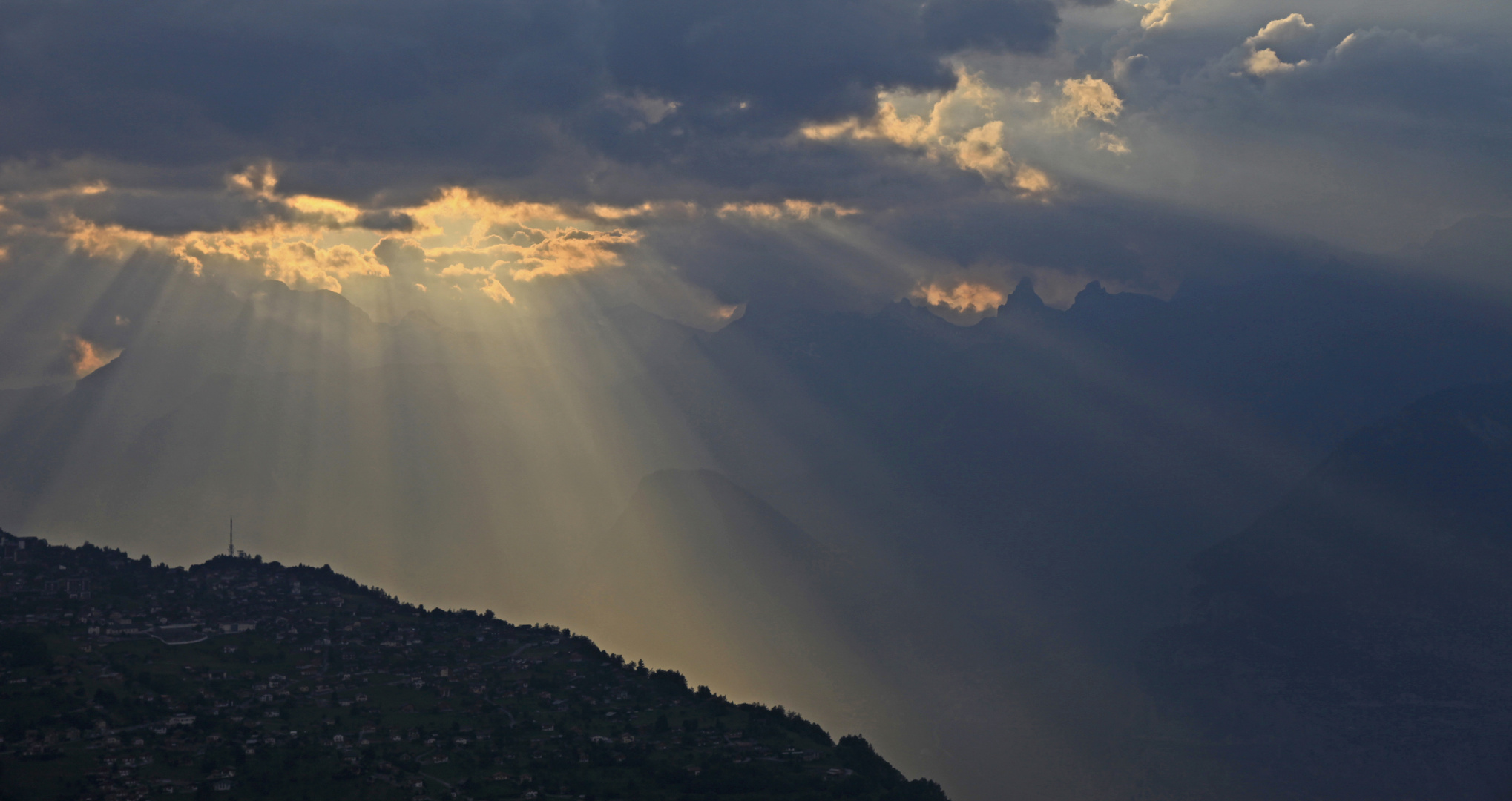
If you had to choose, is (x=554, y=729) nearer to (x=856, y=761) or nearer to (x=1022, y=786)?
(x=856, y=761)

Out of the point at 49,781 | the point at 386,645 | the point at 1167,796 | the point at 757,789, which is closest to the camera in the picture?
the point at 49,781

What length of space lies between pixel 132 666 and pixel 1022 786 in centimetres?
12826

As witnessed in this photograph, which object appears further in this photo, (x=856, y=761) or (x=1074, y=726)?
(x=1074, y=726)

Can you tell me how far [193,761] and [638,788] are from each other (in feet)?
73.1

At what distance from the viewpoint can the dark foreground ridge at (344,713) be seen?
57812 millimetres

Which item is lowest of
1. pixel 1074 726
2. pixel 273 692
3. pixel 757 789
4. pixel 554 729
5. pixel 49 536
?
pixel 757 789

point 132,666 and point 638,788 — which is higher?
point 132,666

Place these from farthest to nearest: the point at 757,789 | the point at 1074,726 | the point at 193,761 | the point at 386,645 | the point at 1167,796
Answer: the point at 1074,726 → the point at 1167,796 → the point at 386,645 → the point at 757,789 → the point at 193,761

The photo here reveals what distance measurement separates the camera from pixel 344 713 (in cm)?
6775

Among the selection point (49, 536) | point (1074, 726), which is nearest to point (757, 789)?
point (1074, 726)

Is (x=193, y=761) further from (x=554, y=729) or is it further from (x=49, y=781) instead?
(x=554, y=729)

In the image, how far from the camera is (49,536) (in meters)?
195

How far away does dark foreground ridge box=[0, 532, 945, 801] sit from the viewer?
5781 cm

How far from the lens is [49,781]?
176ft
